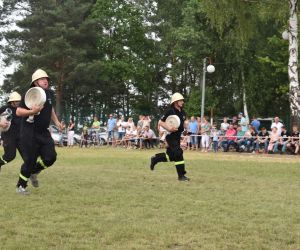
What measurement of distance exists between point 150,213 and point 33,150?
271 cm

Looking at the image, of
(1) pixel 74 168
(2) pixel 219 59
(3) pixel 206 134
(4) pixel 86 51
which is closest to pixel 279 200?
(1) pixel 74 168

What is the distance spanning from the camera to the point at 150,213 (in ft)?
23.7

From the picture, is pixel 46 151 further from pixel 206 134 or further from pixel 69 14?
pixel 69 14

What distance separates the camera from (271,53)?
42.6 m

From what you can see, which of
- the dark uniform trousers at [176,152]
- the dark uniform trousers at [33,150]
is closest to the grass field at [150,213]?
the dark uniform trousers at [176,152]

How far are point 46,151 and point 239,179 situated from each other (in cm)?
441

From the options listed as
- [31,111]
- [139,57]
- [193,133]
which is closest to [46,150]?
[31,111]

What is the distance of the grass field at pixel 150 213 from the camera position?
5688 millimetres

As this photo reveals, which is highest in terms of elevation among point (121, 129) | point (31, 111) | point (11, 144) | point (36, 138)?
point (121, 129)

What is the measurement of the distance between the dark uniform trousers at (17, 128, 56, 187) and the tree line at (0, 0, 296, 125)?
25.7 metres

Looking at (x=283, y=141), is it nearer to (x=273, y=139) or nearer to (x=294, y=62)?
(x=273, y=139)

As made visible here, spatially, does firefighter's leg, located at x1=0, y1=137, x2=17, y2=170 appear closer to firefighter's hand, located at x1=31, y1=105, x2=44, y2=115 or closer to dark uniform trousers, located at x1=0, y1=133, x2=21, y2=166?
dark uniform trousers, located at x1=0, y1=133, x2=21, y2=166

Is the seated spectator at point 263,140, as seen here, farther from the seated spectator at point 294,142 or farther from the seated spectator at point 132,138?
the seated spectator at point 132,138

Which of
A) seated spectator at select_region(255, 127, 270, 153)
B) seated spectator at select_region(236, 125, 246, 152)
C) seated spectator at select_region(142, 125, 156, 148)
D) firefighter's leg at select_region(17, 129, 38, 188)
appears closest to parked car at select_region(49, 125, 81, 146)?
seated spectator at select_region(142, 125, 156, 148)
